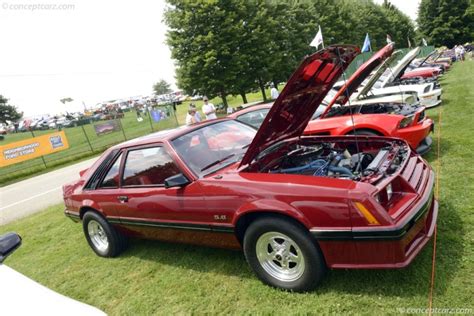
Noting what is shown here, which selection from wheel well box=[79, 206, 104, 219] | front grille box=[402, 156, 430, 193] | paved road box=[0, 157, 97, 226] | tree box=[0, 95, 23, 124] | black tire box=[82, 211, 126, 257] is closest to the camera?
front grille box=[402, 156, 430, 193]

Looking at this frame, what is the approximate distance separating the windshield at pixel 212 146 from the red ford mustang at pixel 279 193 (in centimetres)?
1

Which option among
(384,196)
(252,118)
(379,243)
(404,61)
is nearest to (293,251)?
(379,243)

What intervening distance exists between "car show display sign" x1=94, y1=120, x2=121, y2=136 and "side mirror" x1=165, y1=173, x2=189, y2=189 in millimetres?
18937

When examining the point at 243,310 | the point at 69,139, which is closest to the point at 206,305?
the point at 243,310

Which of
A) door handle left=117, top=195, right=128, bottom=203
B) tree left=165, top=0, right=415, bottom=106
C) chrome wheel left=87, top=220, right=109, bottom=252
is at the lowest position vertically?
chrome wheel left=87, top=220, right=109, bottom=252

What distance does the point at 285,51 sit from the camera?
28.3 metres

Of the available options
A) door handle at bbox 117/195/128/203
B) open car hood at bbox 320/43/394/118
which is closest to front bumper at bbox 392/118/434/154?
open car hood at bbox 320/43/394/118

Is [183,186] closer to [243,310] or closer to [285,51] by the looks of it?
[243,310]

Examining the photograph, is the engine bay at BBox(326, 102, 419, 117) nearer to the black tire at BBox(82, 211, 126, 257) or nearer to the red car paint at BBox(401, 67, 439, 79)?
the black tire at BBox(82, 211, 126, 257)

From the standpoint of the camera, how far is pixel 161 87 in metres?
116

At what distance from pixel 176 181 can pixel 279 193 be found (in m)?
1.02

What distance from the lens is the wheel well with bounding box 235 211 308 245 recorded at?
279 centimetres

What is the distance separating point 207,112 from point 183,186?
→ 8646 millimetres

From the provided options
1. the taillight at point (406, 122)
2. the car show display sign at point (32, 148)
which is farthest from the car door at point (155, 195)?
the car show display sign at point (32, 148)
